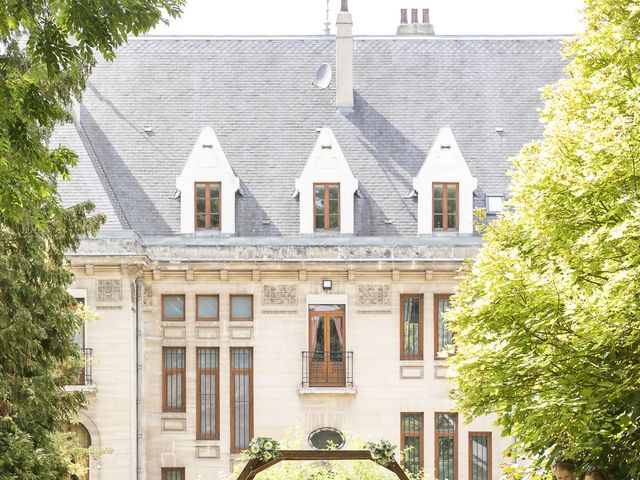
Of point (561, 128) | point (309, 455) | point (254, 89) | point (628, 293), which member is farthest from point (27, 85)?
point (254, 89)

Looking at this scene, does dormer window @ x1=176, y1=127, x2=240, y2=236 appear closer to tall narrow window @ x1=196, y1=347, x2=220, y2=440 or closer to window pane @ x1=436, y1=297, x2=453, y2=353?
tall narrow window @ x1=196, y1=347, x2=220, y2=440

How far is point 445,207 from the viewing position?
4456 centimetres

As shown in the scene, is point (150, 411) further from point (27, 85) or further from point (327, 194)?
point (27, 85)

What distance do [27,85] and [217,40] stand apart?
3282 centimetres

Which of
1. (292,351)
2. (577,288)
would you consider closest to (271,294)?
(292,351)

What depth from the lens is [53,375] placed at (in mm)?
27469

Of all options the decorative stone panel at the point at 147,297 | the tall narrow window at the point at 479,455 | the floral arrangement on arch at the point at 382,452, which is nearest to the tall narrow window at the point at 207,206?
the decorative stone panel at the point at 147,297

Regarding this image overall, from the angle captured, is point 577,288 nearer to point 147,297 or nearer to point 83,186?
point 147,297

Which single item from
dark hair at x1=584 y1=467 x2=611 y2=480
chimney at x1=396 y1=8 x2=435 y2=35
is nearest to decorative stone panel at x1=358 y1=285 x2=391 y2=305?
chimney at x1=396 y1=8 x2=435 y2=35

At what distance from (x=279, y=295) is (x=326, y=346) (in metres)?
1.89

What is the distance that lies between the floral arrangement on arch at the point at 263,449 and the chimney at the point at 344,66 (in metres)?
19.7

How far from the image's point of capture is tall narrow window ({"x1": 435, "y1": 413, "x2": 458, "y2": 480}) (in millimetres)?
43688

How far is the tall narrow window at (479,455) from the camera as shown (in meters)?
43.8

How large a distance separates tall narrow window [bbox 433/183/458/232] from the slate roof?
2.50ft
